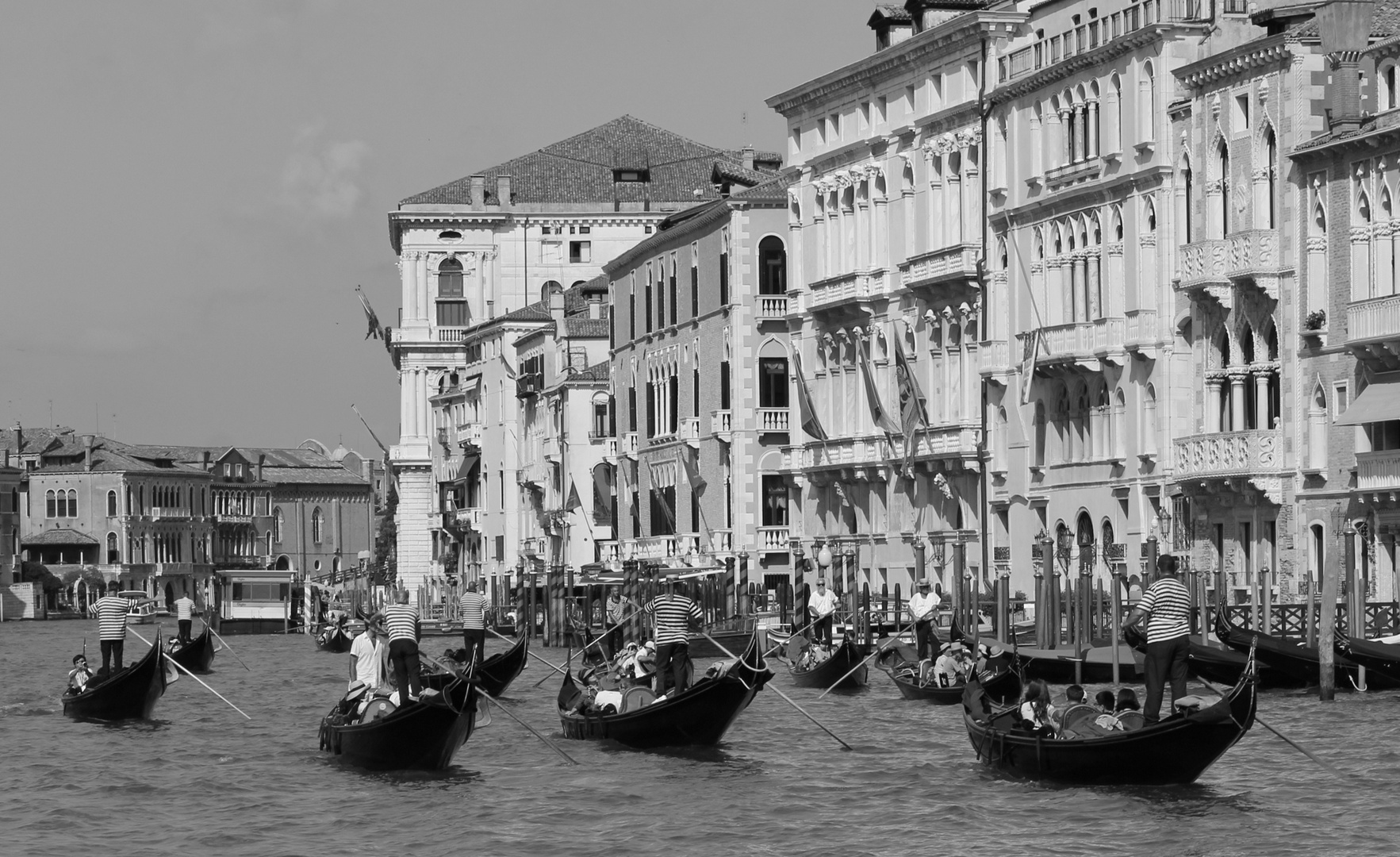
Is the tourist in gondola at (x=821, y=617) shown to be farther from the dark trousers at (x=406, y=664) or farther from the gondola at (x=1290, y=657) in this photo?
the dark trousers at (x=406, y=664)

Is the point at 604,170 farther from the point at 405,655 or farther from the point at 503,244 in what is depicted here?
the point at 405,655

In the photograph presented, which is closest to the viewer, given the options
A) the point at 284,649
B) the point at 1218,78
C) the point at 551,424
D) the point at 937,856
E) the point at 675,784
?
the point at 937,856

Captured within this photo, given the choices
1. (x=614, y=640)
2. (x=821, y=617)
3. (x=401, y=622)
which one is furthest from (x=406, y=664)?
(x=614, y=640)

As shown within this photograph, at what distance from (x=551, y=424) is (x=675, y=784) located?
43909 millimetres

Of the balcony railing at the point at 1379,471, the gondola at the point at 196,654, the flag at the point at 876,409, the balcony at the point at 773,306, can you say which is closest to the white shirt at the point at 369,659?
the balcony railing at the point at 1379,471

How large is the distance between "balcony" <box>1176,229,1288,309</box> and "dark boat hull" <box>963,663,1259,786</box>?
14.5 m

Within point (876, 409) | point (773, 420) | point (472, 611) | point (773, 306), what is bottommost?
point (472, 611)

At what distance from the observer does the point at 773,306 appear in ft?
174

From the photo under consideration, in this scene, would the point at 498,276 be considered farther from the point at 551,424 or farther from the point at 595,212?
the point at 551,424

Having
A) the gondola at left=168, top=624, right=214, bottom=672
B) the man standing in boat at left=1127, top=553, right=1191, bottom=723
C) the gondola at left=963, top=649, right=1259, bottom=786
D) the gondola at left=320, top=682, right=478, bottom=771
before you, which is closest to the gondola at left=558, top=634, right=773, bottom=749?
the gondola at left=320, top=682, right=478, bottom=771

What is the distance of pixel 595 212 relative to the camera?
75.8 meters

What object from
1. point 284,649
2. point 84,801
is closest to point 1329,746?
point 84,801

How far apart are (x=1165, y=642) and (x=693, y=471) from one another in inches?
1342

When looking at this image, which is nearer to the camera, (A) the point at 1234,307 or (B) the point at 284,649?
(A) the point at 1234,307
